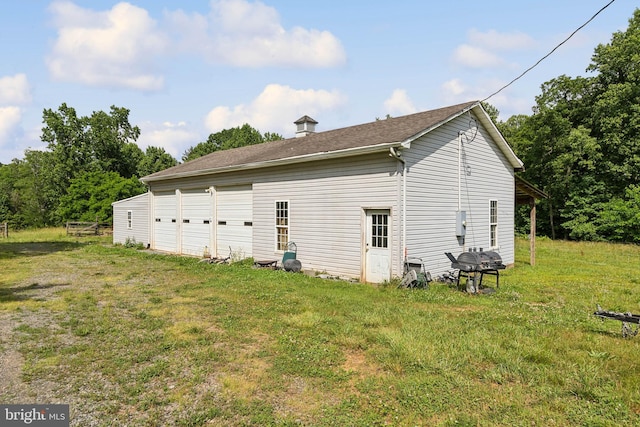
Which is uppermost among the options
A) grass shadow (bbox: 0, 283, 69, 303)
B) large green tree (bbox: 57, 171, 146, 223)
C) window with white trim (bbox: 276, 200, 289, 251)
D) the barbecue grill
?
large green tree (bbox: 57, 171, 146, 223)

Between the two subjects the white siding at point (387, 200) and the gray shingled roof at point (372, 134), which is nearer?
the white siding at point (387, 200)

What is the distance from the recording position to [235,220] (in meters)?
14.5

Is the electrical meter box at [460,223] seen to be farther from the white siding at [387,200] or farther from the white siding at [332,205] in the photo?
the white siding at [332,205]

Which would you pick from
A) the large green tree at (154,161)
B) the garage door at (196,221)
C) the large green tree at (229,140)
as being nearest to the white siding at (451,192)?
the garage door at (196,221)

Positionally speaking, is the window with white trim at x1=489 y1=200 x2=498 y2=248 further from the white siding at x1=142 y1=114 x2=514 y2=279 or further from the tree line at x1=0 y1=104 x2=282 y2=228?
the tree line at x1=0 y1=104 x2=282 y2=228

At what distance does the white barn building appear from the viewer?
973cm

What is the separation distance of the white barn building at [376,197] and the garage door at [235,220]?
4 centimetres

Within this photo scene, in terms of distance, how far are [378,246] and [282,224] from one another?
12.7 ft

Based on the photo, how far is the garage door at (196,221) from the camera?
15.9m

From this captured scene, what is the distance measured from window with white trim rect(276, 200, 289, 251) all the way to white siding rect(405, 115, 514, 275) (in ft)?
14.5

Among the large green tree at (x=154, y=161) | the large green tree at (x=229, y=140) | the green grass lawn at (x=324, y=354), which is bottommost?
the green grass lawn at (x=324, y=354)

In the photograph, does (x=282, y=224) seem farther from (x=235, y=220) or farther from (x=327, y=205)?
(x=235, y=220)

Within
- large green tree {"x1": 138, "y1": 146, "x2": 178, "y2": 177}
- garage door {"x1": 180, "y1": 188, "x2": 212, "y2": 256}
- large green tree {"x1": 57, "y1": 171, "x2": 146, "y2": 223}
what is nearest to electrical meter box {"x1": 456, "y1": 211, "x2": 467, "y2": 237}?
garage door {"x1": 180, "y1": 188, "x2": 212, "y2": 256}

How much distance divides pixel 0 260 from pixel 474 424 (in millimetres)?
17630
